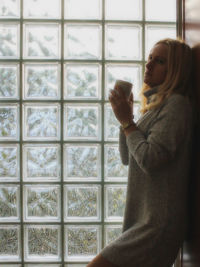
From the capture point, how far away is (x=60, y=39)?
140 cm

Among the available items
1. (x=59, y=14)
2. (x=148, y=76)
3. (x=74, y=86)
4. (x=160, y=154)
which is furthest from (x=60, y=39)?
(x=160, y=154)

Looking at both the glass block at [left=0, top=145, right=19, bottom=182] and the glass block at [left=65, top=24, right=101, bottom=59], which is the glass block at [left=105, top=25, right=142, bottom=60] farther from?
the glass block at [left=0, top=145, right=19, bottom=182]

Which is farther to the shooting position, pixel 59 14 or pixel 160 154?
pixel 59 14

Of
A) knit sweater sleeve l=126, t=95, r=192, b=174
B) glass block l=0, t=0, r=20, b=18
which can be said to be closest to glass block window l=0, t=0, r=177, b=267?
glass block l=0, t=0, r=20, b=18

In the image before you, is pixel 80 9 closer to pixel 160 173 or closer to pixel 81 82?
pixel 81 82

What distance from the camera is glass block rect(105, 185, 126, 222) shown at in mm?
1424

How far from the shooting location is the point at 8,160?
4.61 feet

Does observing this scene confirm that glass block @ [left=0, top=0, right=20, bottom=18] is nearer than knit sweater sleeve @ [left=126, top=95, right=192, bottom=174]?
No

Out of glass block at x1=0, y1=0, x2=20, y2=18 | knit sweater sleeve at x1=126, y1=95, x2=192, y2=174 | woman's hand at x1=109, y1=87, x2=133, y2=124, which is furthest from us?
glass block at x1=0, y1=0, x2=20, y2=18

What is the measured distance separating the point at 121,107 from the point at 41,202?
686 mm

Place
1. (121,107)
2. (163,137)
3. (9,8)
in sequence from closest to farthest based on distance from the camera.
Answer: (163,137), (121,107), (9,8)

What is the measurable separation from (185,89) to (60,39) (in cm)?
69

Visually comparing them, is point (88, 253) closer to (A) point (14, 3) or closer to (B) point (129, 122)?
(B) point (129, 122)

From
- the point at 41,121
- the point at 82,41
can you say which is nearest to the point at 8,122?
the point at 41,121
